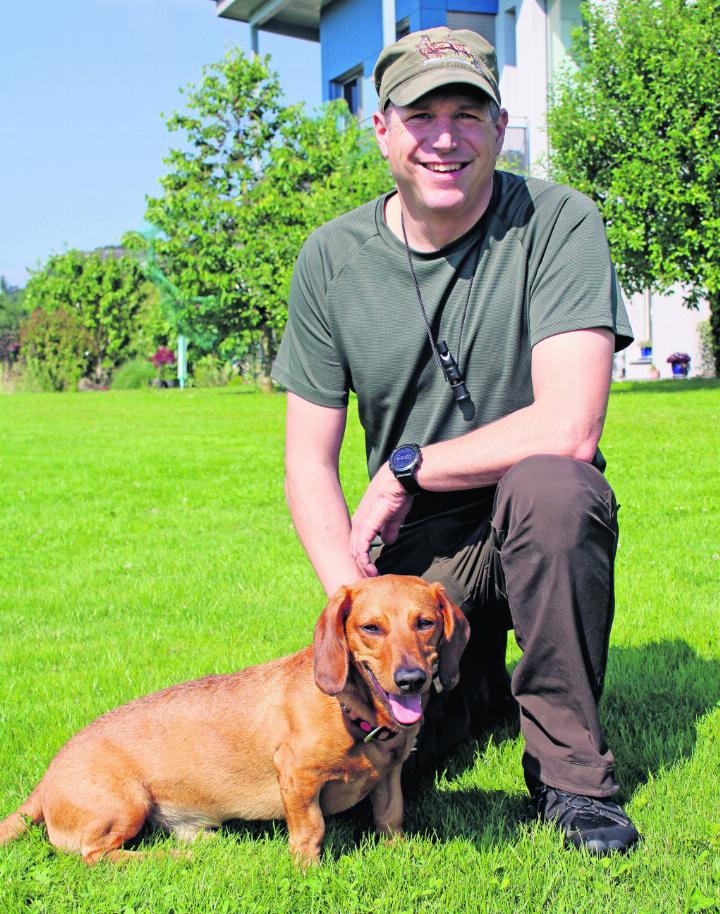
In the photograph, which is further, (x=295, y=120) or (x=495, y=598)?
(x=295, y=120)

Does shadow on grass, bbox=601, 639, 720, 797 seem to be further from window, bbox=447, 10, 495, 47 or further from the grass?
window, bbox=447, 10, 495, 47

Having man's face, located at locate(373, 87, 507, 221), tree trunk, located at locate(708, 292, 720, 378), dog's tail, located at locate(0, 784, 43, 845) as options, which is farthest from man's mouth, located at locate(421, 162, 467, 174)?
tree trunk, located at locate(708, 292, 720, 378)

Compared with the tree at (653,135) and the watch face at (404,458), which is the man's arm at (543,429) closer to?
the watch face at (404,458)

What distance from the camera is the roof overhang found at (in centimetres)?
3869

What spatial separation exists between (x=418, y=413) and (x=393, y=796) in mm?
1229

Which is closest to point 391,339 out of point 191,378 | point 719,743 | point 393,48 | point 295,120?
point 393,48

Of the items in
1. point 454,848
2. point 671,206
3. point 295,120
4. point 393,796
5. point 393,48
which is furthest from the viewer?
point 295,120

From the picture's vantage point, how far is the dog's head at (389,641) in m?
2.67

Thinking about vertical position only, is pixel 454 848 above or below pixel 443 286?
below

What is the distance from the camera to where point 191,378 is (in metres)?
42.5

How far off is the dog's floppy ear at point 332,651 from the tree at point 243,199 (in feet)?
92.4

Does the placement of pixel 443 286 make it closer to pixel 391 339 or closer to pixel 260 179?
pixel 391 339

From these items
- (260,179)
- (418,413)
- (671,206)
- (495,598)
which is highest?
(260,179)

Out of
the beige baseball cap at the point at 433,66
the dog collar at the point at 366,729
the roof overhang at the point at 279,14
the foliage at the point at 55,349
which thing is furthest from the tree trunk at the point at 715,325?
the foliage at the point at 55,349
